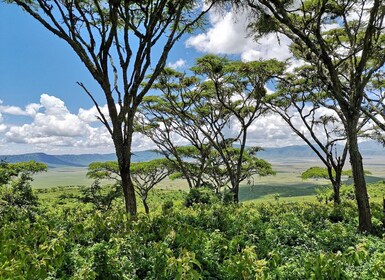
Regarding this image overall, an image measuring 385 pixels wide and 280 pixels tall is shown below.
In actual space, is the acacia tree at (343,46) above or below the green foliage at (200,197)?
above

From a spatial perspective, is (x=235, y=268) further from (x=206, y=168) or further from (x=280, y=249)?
(x=206, y=168)

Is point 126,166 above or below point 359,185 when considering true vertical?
above

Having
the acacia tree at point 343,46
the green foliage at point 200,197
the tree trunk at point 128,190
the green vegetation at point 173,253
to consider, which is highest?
the acacia tree at point 343,46

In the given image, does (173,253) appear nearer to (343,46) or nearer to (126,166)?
(126,166)

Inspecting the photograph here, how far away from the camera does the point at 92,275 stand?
3.37 meters

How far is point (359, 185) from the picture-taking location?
29.8 feet

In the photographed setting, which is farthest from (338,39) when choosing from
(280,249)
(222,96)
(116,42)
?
(280,249)

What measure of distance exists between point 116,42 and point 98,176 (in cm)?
2112

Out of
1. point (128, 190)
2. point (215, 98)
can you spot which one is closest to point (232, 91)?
point (215, 98)

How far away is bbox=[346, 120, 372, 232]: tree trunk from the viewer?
29.2ft

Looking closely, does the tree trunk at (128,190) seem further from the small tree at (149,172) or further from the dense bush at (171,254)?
the small tree at (149,172)

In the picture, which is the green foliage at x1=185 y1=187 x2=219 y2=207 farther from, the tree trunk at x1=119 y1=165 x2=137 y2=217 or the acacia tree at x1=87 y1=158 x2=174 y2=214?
the acacia tree at x1=87 y1=158 x2=174 y2=214

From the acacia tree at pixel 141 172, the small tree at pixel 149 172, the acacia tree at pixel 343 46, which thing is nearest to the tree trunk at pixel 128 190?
the acacia tree at pixel 343 46

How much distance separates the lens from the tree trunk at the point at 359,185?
891cm
